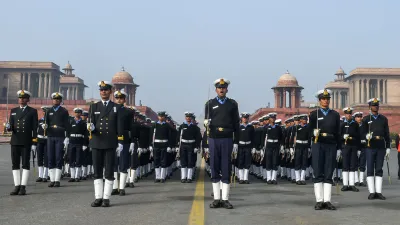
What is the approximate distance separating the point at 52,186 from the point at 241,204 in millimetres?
4972

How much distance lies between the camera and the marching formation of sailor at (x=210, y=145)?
9094mm

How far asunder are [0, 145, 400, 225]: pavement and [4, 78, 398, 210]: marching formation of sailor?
384 mm

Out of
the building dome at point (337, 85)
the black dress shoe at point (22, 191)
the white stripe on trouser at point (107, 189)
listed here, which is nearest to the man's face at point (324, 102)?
the white stripe on trouser at point (107, 189)

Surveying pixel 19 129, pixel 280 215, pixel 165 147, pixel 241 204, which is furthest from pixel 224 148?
pixel 165 147

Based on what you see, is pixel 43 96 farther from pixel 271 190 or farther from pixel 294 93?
pixel 271 190

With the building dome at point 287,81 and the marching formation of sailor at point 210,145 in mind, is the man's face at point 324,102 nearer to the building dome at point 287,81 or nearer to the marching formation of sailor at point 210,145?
the marching formation of sailor at point 210,145

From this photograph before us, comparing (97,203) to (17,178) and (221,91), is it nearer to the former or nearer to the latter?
(17,178)

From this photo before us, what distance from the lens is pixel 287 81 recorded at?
80688mm

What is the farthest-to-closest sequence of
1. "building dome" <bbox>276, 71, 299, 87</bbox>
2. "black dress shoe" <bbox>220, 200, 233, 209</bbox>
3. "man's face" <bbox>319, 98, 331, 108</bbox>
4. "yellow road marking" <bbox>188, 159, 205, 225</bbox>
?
"building dome" <bbox>276, 71, 299, 87</bbox> → "man's face" <bbox>319, 98, 331, 108</bbox> → "black dress shoe" <bbox>220, 200, 233, 209</bbox> → "yellow road marking" <bbox>188, 159, 205, 225</bbox>

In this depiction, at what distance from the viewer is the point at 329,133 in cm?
920

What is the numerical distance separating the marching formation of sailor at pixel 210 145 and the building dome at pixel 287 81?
63.4 meters

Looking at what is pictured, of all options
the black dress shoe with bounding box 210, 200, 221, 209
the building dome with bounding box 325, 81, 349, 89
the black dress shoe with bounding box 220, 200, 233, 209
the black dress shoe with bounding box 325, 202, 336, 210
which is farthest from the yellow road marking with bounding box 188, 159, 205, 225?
the building dome with bounding box 325, 81, 349, 89

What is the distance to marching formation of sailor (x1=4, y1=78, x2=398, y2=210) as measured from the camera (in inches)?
358

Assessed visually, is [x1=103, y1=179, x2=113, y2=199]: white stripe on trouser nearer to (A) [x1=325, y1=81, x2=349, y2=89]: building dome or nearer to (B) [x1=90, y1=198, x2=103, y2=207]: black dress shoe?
(B) [x1=90, y1=198, x2=103, y2=207]: black dress shoe
